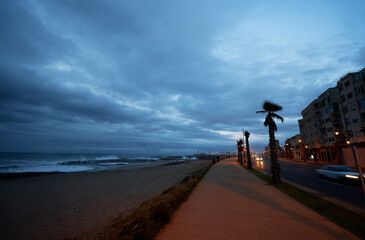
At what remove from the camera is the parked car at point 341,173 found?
13.3 metres

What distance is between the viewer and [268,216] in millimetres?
6312

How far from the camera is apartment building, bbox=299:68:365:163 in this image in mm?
34312

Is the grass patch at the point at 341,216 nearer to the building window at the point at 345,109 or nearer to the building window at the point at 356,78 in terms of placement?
the building window at the point at 356,78

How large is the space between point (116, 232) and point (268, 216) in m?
5.11

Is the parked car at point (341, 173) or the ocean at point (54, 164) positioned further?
the ocean at point (54, 164)

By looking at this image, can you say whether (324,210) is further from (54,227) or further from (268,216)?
(54,227)

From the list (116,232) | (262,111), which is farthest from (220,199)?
(262,111)

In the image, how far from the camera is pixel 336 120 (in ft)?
144

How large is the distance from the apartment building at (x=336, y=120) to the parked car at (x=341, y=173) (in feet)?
83.3

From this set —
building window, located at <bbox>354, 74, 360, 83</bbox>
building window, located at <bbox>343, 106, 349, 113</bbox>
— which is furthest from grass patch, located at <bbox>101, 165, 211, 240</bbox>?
building window, located at <bbox>343, 106, 349, 113</bbox>

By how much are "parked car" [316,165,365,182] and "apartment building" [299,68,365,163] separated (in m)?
25.4

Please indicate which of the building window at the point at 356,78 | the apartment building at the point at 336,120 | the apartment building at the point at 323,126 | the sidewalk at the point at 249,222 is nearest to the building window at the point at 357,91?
the apartment building at the point at 336,120

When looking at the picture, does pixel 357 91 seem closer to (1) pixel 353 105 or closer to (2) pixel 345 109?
(1) pixel 353 105

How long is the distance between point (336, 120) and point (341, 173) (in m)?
39.4
